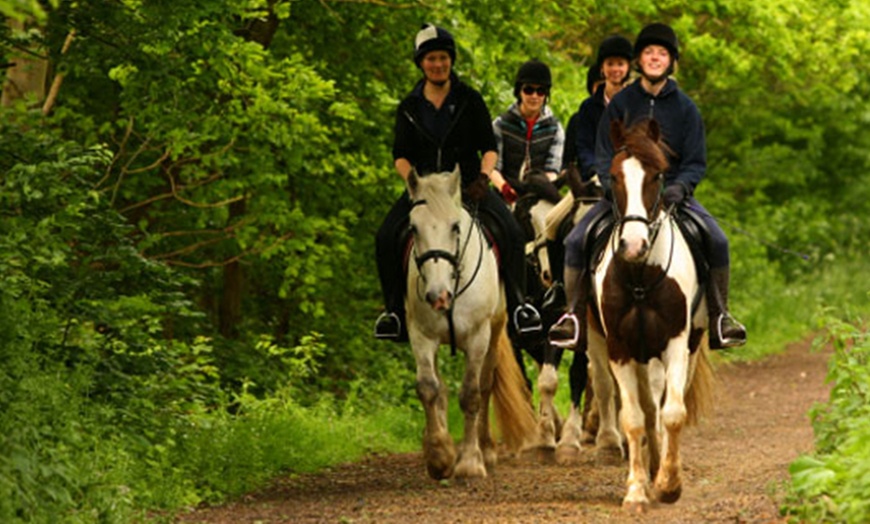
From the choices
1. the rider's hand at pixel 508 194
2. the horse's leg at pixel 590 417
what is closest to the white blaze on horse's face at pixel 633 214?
the rider's hand at pixel 508 194

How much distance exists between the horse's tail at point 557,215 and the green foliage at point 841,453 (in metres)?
3.84

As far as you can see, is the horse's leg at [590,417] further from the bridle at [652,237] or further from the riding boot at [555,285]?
the bridle at [652,237]

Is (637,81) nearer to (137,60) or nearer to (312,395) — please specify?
(137,60)

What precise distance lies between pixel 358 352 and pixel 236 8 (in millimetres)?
7539

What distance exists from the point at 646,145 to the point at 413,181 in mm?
2260

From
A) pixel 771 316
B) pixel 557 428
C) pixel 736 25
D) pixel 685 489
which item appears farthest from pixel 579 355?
pixel 771 316

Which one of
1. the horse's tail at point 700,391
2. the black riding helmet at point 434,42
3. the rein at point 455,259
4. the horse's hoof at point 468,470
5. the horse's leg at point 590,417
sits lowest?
the horse's leg at point 590,417

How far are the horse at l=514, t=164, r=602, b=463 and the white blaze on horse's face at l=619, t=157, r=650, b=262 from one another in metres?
3.78

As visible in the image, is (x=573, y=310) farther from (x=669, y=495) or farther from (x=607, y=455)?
(x=607, y=455)

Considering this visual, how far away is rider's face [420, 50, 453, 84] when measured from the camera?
1294 cm

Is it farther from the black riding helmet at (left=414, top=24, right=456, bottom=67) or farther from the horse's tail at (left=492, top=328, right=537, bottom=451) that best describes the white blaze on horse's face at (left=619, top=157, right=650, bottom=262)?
the horse's tail at (left=492, top=328, right=537, bottom=451)

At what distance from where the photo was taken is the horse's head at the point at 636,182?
1032cm

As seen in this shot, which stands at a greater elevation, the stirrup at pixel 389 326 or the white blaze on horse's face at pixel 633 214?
the white blaze on horse's face at pixel 633 214

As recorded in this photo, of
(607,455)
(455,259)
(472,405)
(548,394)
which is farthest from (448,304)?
(548,394)
